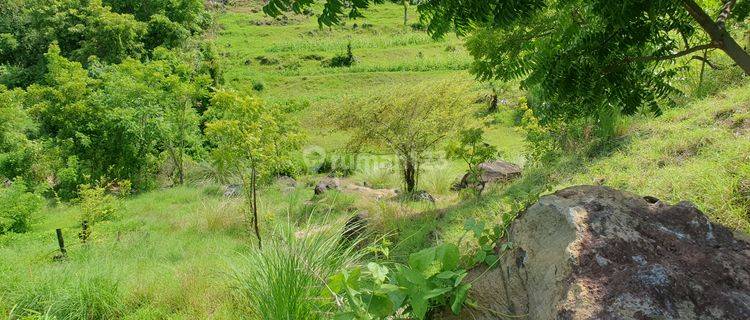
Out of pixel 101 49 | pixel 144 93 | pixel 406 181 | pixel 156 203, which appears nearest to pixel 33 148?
pixel 144 93

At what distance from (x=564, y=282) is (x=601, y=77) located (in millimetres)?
1194

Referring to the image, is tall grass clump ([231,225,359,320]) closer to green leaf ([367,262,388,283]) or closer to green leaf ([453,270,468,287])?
green leaf ([367,262,388,283])

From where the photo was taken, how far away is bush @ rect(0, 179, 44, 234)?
39.9 ft

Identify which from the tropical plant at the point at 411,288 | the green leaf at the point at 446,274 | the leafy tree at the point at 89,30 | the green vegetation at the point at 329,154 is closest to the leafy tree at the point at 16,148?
the green vegetation at the point at 329,154

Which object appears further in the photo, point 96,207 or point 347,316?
point 96,207

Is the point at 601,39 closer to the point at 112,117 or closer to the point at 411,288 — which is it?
the point at 411,288

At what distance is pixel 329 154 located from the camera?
21.0 meters

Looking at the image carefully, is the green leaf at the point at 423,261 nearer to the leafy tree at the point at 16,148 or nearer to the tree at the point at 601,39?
the tree at the point at 601,39

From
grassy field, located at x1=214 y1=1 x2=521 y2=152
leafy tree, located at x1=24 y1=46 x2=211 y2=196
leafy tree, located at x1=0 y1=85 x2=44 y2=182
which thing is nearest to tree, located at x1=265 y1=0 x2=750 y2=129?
leafy tree, located at x1=24 y1=46 x2=211 y2=196

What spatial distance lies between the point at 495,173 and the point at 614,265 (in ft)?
31.1

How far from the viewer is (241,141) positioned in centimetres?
802

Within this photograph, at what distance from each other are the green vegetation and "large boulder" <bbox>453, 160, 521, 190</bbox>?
0.51 meters

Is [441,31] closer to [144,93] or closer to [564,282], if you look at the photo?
[564,282]

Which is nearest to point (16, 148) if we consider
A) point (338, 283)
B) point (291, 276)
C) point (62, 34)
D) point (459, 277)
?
point (62, 34)
